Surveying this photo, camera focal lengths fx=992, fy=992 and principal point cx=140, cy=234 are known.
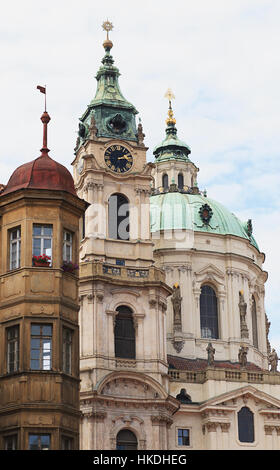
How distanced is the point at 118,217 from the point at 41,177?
27414 millimetres

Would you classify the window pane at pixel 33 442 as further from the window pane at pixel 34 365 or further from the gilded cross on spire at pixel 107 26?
the gilded cross on spire at pixel 107 26

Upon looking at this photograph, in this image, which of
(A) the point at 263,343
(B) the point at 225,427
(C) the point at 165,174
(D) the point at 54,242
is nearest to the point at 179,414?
(B) the point at 225,427

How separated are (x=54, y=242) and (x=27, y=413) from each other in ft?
22.0

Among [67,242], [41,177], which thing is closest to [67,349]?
[67,242]

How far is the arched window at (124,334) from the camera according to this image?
6250 cm

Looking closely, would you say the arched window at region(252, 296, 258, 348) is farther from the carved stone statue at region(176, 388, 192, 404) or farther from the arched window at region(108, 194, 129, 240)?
the arched window at region(108, 194, 129, 240)

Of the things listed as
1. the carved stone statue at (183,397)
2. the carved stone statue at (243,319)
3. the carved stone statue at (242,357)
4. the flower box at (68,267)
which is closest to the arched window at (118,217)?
the carved stone statue at (183,397)

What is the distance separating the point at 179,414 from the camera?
65125 mm

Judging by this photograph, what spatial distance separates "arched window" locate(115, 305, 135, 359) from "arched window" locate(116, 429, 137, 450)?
4782 millimetres

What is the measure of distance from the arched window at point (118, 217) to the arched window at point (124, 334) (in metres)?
5.43

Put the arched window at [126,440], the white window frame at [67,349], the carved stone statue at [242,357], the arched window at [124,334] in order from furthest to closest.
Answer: the carved stone statue at [242,357] < the arched window at [124,334] < the arched window at [126,440] < the white window frame at [67,349]

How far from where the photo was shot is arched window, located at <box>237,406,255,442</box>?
2586 inches

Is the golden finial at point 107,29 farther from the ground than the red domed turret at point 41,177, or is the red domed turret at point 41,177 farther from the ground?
the golden finial at point 107,29
